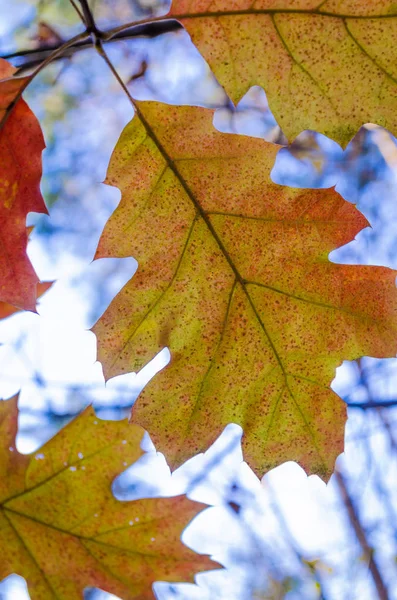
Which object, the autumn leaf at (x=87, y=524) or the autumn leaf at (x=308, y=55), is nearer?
the autumn leaf at (x=308, y=55)

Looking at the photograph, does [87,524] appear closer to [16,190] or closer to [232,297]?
[232,297]

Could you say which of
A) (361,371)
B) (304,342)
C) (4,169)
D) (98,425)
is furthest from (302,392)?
(361,371)

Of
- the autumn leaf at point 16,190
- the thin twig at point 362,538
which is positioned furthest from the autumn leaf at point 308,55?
the thin twig at point 362,538

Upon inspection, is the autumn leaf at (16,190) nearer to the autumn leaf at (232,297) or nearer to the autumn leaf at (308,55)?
the autumn leaf at (232,297)

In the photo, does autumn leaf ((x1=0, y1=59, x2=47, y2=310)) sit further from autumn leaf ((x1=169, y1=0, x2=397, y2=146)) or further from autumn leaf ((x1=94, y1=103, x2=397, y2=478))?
autumn leaf ((x1=169, y1=0, x2=397, y2=146))

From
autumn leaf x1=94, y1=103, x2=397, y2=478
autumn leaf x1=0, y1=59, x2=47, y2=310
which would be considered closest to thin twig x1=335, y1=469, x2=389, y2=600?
autumn leaf x1=94, y1=103, x2=397, y2=478

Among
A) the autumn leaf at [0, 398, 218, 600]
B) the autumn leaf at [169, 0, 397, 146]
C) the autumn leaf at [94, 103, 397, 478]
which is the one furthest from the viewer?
the autumn leaf at [0, 398, 218, 600]

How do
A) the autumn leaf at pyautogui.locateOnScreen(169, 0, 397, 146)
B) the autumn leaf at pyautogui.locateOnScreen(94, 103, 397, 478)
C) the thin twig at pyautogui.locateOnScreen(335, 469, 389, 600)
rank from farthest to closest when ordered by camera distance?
the thin twig at pyautogui.locateOnScreen(335, 469, 389, 600), the autumn leaf at pyautogui.locateOnScreen(94, 103, 397, 478), the autumn leaf at pyautogui.locateOnScreen(169, 0, 397, 146)
